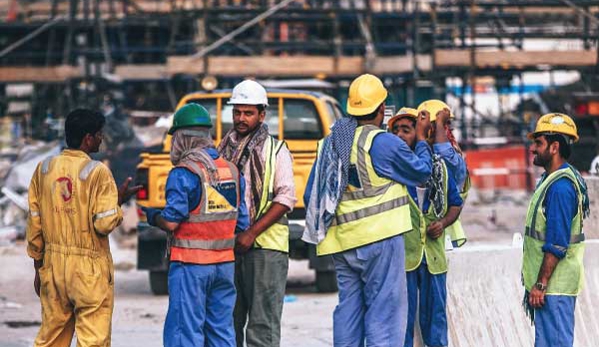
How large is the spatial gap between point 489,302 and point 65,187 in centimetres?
310

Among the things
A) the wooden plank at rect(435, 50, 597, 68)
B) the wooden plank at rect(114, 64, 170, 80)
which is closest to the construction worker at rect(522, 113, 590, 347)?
the wooden plank at rect(435, 50, 597, 68)

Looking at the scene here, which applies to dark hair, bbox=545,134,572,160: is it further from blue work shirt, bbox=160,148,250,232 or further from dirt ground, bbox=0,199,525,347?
dirt ground, bbox=0,199,525,347

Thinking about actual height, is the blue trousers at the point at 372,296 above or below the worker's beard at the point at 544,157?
below

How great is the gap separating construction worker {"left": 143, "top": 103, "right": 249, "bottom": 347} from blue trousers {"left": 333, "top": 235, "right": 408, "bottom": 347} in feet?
2.13

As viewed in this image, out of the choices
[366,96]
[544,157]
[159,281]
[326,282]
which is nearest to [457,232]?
[544,157]

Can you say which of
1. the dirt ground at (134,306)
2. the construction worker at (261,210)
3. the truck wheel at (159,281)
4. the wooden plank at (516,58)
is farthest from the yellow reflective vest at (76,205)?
the wooden plank at (516,58)

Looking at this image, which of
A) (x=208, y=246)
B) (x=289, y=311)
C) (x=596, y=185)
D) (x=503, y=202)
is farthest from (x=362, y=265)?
(x=503, y=202)

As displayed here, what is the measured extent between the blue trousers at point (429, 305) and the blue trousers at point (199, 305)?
138 cm

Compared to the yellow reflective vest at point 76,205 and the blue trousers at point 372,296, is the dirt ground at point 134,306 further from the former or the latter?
the yellow reflective vest at point 76,205

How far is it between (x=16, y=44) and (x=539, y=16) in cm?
1048

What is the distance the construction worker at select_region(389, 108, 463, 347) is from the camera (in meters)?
9.51

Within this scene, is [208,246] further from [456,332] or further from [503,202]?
[503,202]

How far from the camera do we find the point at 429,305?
9.59 metres

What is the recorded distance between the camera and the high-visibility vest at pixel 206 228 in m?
8.55
